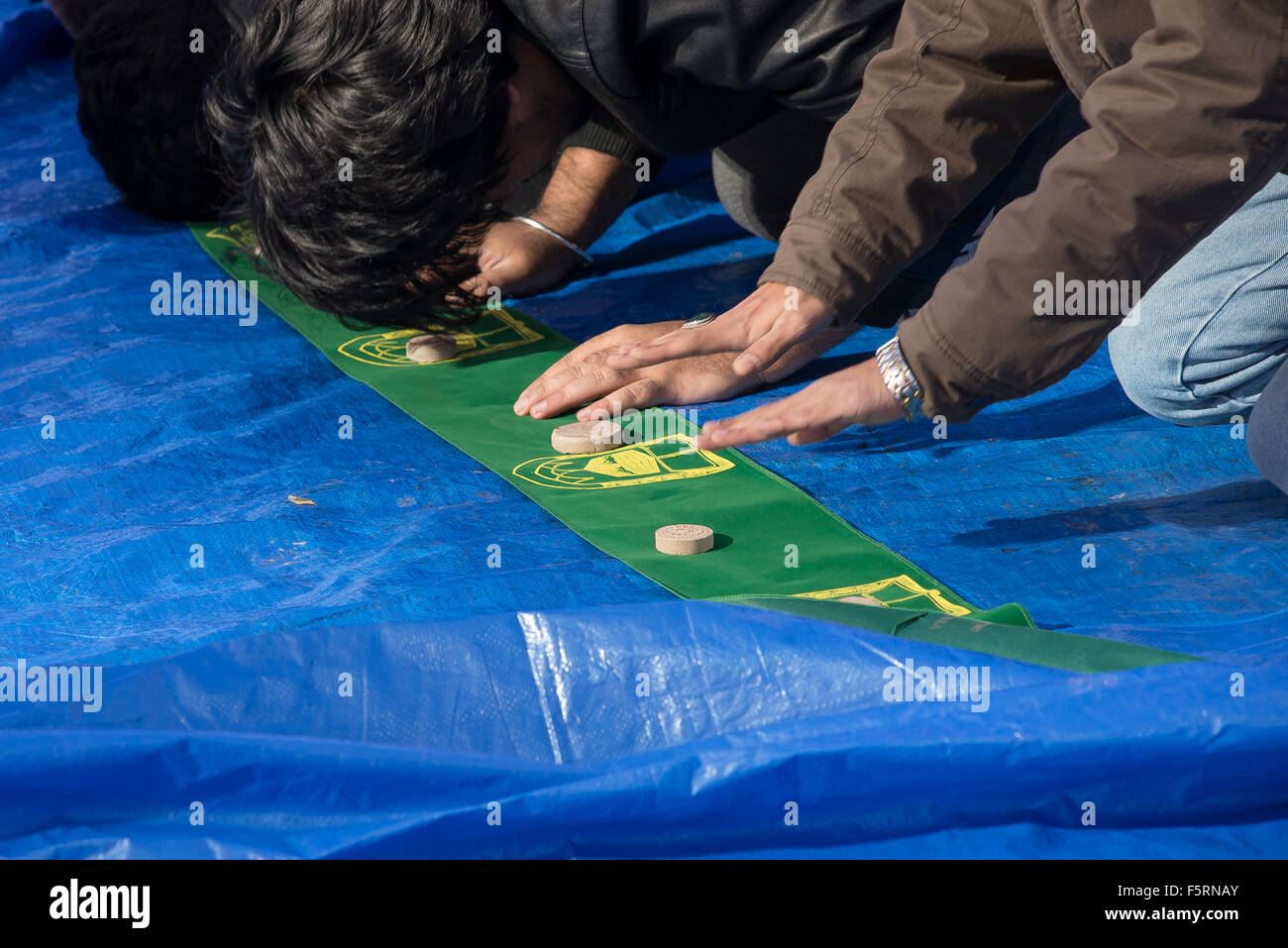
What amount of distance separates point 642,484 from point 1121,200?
71 centimetres

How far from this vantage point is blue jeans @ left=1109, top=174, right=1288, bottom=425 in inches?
60.5

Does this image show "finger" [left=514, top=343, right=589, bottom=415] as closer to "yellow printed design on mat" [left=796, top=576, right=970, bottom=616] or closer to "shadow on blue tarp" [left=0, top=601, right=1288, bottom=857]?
"yellow printed design on mat" [left=796, top=576, right=970, bottom=616]

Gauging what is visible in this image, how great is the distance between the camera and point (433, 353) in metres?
2.01

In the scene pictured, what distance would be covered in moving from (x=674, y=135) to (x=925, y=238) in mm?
529

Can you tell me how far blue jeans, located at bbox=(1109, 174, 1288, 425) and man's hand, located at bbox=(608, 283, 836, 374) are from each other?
1.47ft

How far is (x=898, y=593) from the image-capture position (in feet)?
4.42

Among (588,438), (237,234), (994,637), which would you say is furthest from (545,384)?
(237,234)

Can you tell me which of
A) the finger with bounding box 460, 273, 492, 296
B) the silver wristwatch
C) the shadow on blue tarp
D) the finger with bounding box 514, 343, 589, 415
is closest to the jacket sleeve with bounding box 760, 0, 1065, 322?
the silver wristwatch

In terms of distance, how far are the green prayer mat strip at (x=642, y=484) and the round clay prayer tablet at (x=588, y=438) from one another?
13 mm

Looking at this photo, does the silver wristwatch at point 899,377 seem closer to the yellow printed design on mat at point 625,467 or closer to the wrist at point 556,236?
the yellow printed design on mat at point 625,467

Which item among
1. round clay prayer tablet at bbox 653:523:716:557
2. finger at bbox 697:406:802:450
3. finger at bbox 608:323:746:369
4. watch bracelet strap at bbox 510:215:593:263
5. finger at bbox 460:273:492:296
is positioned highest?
watch bracelet strap at bbox 510:215:593:263

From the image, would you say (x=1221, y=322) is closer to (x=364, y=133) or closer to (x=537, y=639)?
(x=537, y=639)

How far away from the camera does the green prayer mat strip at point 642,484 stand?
1.38 metres

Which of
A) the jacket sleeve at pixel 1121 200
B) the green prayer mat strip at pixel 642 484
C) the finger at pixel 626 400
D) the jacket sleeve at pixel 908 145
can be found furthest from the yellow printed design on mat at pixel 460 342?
the jacket sleeve at pixel 1121 200
